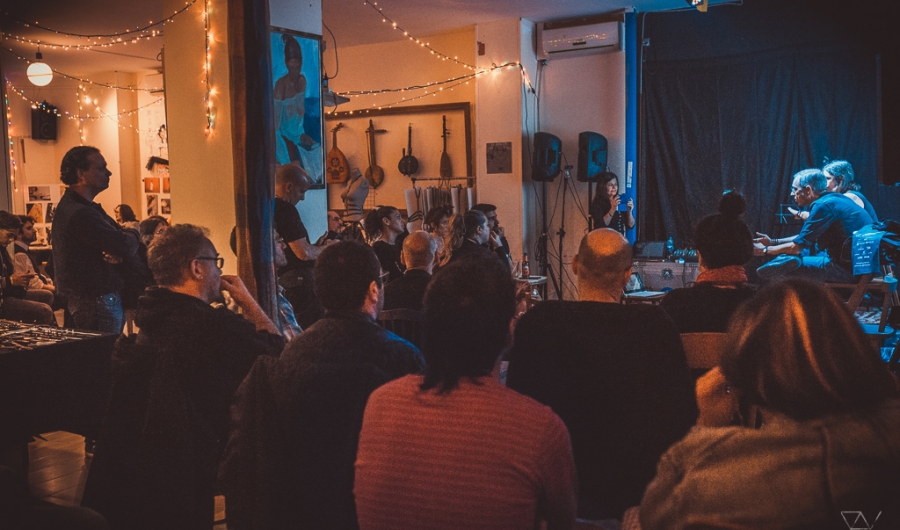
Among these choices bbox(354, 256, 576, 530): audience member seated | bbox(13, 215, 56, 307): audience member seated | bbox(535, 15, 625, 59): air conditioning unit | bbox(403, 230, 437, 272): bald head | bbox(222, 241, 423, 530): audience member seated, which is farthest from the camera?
bbox(535, 15, 625, 59): air conditioning unit

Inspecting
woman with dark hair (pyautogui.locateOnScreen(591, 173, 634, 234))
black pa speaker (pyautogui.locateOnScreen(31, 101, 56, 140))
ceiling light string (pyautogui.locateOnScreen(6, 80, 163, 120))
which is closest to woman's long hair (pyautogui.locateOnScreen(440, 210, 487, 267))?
woman with dark hair (pyautogui.locateOnScreen(591, 173, 634, 234))

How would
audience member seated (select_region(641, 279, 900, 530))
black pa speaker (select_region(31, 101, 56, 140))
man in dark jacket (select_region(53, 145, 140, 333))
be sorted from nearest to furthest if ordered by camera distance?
audience member seated (select_region(641, 279, 900, 530)) → man in dark jacket (select_region(53, 145, 140, 333)) → black pa speaker (select_region(31, 101, 56, 140))

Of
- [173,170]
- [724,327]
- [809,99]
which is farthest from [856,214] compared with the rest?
[173,170]

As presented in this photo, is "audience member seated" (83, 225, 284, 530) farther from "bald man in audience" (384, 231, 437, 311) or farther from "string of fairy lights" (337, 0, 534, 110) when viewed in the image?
"string of fairy lights" (337, 0, 534, 110)

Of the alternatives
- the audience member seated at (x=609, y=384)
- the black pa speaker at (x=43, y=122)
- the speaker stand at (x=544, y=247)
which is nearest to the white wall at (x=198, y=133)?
the audience member seated at (x=609, y=384)

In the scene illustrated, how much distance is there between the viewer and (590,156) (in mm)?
7547

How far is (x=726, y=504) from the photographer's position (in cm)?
110

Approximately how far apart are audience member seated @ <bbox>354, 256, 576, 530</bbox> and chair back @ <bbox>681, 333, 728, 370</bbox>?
1053mm

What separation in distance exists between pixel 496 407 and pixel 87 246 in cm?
310

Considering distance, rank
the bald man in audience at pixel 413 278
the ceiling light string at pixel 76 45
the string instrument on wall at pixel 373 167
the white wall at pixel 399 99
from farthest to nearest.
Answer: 1. the string instrument on wall at pixel 373 167
2. the white wall at pixel 399 99
3. the ceiling light string at pixel 76 45
4. the bald man in audience at pixel 413 278

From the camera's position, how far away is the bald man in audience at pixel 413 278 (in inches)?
136

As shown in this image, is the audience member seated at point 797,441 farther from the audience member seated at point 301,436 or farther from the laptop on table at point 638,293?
the laptop on table at point 638,293

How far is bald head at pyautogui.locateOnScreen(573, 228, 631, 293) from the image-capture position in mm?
2105

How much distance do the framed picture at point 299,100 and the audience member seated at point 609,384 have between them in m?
3.82
